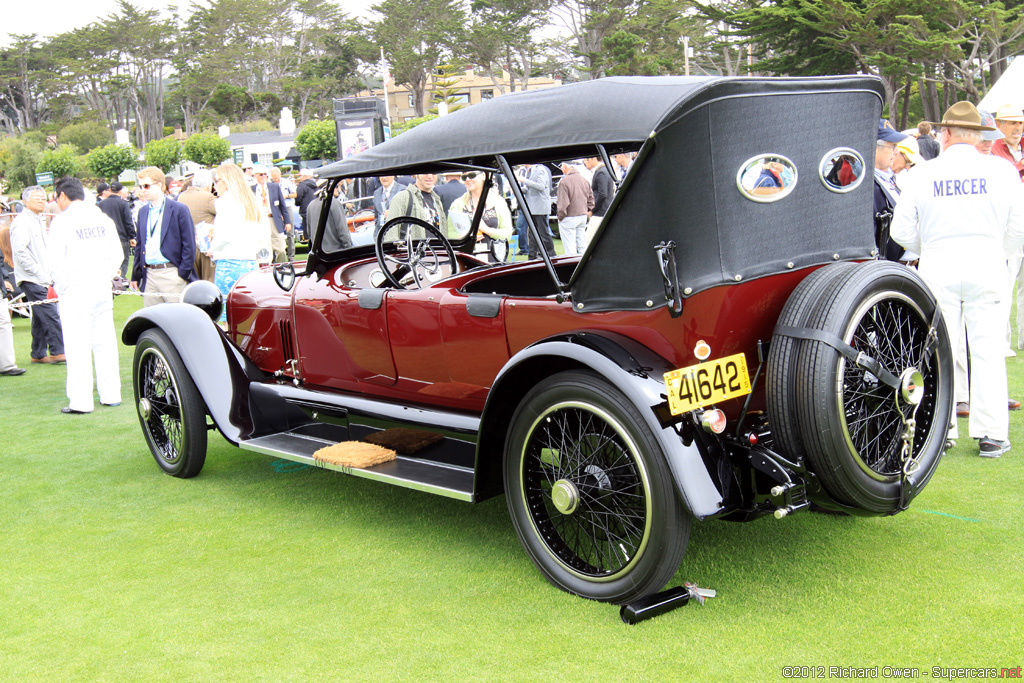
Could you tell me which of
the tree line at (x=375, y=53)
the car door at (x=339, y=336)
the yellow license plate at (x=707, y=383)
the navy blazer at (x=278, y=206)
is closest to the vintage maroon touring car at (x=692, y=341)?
the yellow license plate at (x=707, y=383)

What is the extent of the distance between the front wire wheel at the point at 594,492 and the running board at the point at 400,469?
0.30 metres

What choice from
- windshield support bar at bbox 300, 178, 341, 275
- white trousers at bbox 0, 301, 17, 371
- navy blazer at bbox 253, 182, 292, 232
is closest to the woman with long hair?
windshield support bar at bbox 300, 178, 341, 275

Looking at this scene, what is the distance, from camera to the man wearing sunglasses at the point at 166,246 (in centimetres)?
756

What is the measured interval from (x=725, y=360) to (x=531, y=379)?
2.60 feet

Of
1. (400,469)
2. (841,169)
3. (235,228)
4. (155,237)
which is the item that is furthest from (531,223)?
(155,237)

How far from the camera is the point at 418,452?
4.20 metres

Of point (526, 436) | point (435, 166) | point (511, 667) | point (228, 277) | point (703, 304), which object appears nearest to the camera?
point (511, 667)

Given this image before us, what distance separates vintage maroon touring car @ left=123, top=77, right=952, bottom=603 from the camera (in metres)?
2.96

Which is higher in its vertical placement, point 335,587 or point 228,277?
point 228,277

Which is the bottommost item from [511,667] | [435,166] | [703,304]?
[511,667]

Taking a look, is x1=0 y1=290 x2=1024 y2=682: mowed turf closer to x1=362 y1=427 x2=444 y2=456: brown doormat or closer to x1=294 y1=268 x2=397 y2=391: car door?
x1=362 y1=427 x2=444 y2=456: brown doormat

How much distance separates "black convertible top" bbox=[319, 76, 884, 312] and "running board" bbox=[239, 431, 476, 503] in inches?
36.5

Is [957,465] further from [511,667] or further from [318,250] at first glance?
[318,250]

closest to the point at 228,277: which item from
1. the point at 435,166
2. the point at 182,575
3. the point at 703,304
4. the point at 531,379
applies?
the point at 435,166
